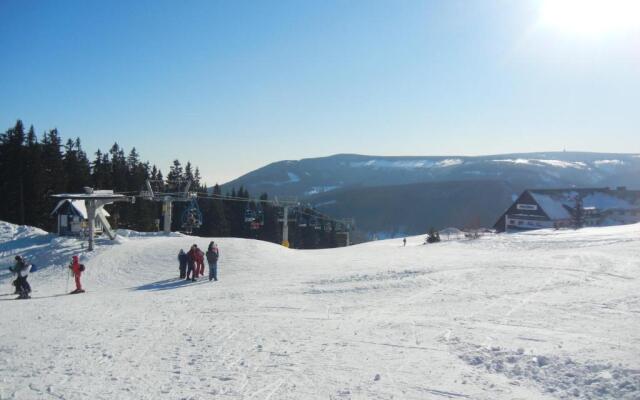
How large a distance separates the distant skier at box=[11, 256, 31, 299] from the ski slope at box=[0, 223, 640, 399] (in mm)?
1805

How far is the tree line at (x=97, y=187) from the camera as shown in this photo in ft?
158

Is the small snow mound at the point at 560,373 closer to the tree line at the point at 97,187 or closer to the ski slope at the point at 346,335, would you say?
the ski slope at the point at 346,335

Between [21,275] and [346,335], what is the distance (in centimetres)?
1358

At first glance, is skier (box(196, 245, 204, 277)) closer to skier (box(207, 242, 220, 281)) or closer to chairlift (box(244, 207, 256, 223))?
skier (box(207, 242, 220, 281))

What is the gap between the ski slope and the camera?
24.3 feet

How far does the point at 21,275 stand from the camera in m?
17.6

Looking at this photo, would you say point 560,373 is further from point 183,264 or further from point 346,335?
point 183,264

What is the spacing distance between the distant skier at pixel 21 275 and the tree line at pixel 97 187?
17.4 m

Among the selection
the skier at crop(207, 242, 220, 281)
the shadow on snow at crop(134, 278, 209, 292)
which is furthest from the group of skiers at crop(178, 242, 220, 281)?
the shadow on snow at crop(134, 278, 209, 292)

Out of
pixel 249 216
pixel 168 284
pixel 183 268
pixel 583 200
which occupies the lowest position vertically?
pixel 168 284

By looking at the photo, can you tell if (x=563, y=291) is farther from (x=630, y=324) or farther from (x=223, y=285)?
(x=223, y=285)

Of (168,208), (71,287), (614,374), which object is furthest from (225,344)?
(168,208)

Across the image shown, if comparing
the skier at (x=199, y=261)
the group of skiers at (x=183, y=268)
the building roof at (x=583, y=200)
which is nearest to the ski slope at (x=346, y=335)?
the group of skiers at (x=183, y=268)

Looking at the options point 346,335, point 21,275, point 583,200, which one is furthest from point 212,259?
point 583,200
